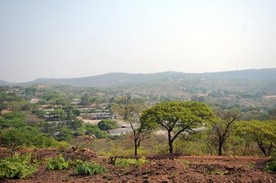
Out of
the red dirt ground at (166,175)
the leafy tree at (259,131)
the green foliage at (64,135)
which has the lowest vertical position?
the green foliage at (64,135)

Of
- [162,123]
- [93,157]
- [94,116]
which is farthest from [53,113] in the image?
[93,157]

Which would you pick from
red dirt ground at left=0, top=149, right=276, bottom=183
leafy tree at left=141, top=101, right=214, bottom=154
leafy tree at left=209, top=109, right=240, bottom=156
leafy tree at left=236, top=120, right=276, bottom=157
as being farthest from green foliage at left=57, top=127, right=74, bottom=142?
red dirt ground at left=0, top=149, right=276, bottom=183

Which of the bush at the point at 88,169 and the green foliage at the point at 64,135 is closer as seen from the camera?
the bush at the point at 88,169

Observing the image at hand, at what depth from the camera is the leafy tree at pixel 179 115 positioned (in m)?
22.9

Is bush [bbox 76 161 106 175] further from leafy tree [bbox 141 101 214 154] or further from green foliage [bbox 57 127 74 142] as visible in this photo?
green foliage [bbox 57 127 74 142]

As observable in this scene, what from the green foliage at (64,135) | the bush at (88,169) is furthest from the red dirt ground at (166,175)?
the green foliage at (64,135)

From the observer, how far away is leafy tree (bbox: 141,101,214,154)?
2292 cm

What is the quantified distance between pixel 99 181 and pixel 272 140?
18.6m

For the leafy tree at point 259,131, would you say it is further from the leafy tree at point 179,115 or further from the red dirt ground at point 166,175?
the red dirt ground at point 166,175

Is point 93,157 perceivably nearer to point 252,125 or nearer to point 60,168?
point 60,168

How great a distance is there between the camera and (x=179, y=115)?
74.7ft

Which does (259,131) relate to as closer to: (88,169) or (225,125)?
(225,125)

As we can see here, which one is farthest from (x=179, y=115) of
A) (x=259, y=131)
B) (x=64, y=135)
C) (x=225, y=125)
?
(x=64, y=135)

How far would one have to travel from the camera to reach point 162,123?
23.9 m
